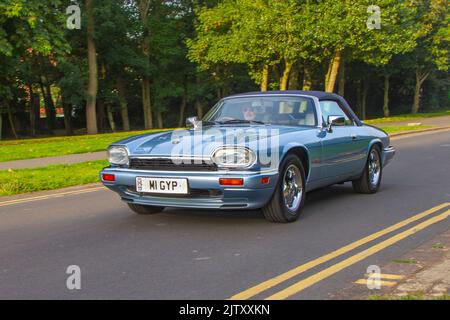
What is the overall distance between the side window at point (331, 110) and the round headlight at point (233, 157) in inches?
78.8

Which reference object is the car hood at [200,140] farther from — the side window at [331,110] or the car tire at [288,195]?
the side window at [331,110]

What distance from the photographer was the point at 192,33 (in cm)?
4531

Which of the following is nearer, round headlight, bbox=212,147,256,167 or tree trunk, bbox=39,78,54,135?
round headlight, bbox=212,147,256,167

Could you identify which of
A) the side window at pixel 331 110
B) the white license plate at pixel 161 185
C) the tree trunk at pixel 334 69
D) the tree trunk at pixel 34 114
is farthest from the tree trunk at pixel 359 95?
the white license plate at pixel 161 185

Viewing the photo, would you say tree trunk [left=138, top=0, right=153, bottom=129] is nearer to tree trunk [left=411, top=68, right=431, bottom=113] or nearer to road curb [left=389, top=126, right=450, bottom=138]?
road curb [left=389, top=126, right=450, bottom=138]

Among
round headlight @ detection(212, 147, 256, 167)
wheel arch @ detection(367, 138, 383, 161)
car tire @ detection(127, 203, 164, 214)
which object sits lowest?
car tire @ detection(127, 203, 164, 214)

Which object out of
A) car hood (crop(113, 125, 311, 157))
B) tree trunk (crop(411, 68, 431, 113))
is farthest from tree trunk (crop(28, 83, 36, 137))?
car hood (crop(113, 125, 311, 157))

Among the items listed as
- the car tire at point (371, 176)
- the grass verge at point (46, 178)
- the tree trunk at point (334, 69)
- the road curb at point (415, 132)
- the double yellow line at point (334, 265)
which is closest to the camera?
the double yellow line at point (334, 265)

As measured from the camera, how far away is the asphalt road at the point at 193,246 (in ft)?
14.0

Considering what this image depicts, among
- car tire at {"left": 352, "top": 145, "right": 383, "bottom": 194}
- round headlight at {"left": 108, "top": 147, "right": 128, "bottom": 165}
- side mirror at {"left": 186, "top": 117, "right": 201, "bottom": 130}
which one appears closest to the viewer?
round headlight at {"left": 108, "top": 147, "right": 128, "bottom": 165}

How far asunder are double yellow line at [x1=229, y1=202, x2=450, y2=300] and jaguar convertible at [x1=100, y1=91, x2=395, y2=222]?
1.09 m

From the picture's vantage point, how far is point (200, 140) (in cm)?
623

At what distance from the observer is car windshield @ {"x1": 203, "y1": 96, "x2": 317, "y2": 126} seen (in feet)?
23.8
